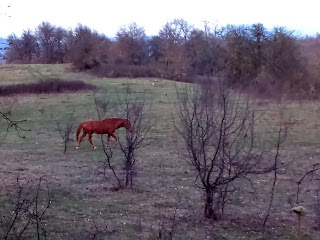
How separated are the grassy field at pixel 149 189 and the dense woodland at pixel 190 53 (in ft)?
8.35

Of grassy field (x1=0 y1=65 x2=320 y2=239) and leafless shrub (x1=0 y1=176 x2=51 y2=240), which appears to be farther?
grassy field (x1=0 y1=65 x2=320 y2=239)

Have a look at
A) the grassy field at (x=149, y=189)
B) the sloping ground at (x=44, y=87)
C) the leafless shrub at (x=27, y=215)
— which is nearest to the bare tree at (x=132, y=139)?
the grassy field at (x=149, y=189)

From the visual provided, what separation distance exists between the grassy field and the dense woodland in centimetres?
255

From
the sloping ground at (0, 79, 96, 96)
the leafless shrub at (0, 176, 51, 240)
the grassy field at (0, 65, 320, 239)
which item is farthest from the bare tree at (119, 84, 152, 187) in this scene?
the sloping ground at (0, 79, 96, 96)

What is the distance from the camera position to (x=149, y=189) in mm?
9000

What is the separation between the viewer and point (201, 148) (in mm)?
6535

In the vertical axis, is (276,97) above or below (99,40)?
below

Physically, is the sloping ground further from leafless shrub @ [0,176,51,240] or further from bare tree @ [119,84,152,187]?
leafless shrub @ [0,176,51,240]

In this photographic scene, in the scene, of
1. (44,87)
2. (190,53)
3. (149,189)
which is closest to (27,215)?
(149,189)

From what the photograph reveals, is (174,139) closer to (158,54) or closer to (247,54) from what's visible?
(247,54)

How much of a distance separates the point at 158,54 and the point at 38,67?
1224 centimetres

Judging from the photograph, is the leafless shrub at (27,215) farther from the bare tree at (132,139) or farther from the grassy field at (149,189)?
the bare tree at (132,139)

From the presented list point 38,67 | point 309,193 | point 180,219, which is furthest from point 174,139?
point 38,67

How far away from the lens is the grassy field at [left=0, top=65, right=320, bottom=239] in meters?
6.55
